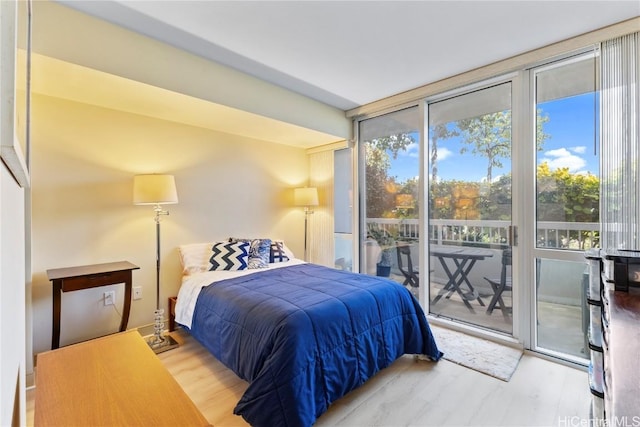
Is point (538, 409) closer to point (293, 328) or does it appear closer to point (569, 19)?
point (293, 328)

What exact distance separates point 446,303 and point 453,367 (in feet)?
3.09

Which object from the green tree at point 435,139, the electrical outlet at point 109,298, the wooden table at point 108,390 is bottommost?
the electrical outlet at point 109,298

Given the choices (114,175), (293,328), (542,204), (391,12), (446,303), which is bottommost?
(446,303)

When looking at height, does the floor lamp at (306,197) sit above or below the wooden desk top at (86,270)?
above

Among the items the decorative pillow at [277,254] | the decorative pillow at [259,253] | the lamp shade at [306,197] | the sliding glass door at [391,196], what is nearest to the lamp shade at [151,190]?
the decorative pillow at [259,253]

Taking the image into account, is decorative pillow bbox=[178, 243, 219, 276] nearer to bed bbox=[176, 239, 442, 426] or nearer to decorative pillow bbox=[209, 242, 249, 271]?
decorative pillow bbox=[209, 242, 249, 271]

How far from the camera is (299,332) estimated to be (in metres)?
1.69

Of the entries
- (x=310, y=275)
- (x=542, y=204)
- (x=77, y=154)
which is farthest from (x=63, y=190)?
(x=542, y=204)

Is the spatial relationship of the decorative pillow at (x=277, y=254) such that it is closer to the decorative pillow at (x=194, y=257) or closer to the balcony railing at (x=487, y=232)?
the decorative pillow at (x=194, y=257)

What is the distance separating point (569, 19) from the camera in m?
2.04

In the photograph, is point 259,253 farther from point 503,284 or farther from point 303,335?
point 503,284

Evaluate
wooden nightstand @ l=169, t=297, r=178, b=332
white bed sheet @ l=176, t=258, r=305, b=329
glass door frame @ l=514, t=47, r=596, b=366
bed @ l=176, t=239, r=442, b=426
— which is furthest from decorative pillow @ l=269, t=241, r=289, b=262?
glass door frame @ l=514, t=47, r=596, b=366

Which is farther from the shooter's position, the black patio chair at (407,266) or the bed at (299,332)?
the black patio chair at (407,266)

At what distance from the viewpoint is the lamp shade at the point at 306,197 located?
12.8 ft
